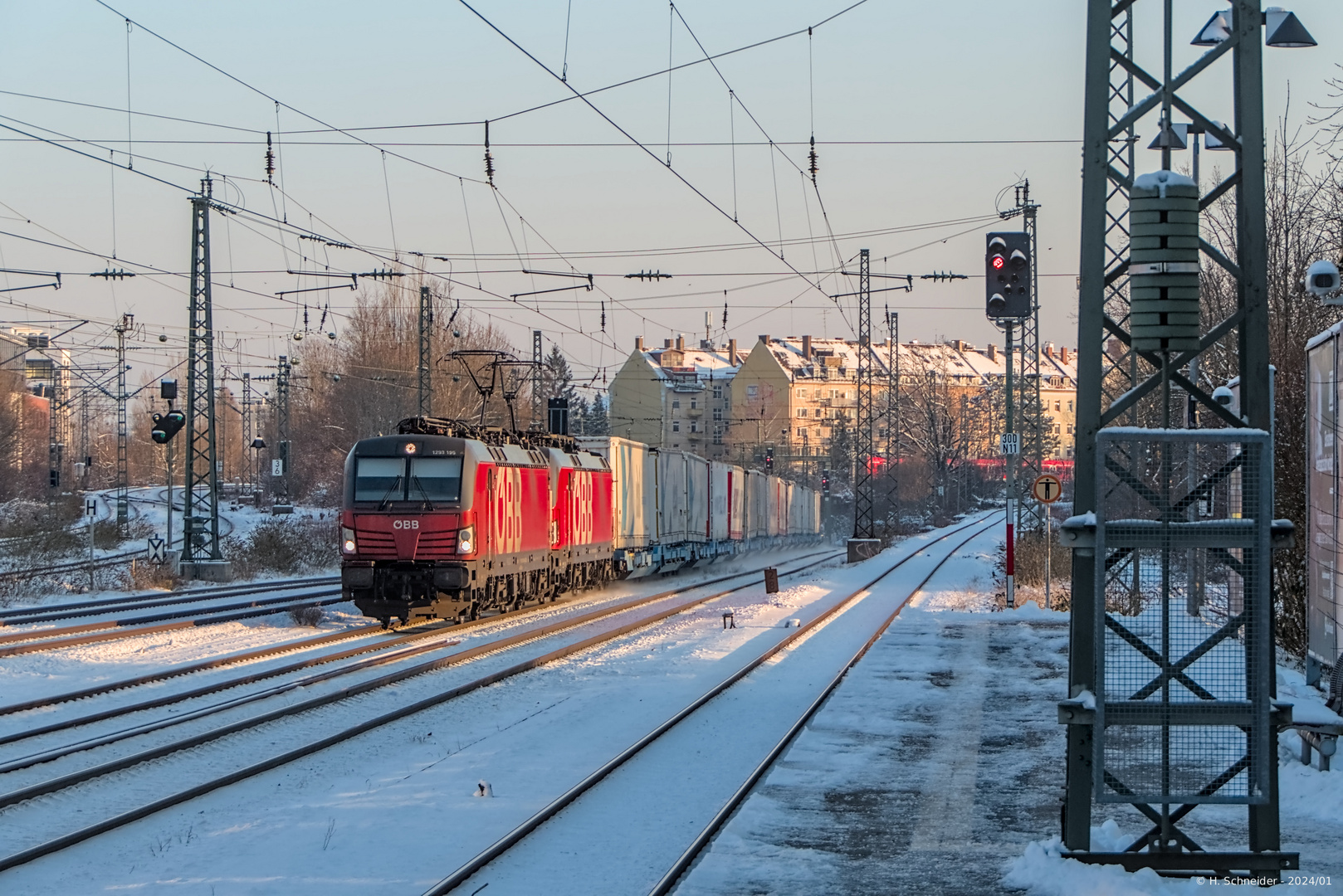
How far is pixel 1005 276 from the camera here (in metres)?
19.9

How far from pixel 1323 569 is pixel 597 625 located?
39.1 ft

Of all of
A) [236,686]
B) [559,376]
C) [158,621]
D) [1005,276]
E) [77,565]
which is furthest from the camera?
[559,376]

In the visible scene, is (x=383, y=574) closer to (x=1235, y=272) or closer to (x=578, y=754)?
(x=578, y=754)

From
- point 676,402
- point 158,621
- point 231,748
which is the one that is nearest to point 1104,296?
point 231,748

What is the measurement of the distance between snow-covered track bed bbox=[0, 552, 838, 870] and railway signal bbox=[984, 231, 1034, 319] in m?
7.72

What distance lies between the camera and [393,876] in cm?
747

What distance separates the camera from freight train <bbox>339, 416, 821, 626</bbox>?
65.4 feet

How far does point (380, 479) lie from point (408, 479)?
0.45 m

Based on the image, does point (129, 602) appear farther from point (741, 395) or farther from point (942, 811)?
point (741, 395)

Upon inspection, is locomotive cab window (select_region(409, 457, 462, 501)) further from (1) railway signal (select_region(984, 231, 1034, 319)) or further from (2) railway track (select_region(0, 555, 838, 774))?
(1) railway signal (select_region(984, 231, 1034, 319))

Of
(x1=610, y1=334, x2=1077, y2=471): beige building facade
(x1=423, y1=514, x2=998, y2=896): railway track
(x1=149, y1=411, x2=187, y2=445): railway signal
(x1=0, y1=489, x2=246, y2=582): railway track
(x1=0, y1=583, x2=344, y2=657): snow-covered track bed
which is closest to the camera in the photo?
(x1=423, y1=514, x2=998, y2=896): railway track

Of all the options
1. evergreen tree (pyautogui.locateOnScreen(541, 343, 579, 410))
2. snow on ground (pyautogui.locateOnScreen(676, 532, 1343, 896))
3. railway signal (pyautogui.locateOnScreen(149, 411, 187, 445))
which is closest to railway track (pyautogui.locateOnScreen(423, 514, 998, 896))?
snow on ground (pyautogui.locateOnScreen(676, 532, 1343, 896))

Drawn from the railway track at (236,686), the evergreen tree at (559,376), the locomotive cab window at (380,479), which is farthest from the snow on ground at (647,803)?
the evergreen tree at (559,376)

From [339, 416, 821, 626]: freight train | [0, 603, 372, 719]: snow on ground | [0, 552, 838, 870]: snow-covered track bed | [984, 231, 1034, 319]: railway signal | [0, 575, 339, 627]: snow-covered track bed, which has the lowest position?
[0, 575, 339, 627]: snow-covered track bed
